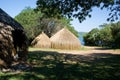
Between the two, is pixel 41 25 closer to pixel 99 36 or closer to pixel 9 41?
pixel 99 36

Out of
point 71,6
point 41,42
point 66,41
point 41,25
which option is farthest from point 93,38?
point 71,6

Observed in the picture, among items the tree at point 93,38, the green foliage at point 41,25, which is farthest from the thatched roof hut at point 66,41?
the tree at point 93,38

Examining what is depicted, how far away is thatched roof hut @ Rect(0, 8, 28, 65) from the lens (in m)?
16.6

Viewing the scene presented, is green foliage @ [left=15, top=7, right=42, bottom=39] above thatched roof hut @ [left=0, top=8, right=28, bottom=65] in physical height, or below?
above

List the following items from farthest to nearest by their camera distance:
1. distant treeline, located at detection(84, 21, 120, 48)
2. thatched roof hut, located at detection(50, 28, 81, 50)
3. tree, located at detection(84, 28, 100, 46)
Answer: tree, located at detection(84, 28, 100, 46)
distant treeline, located at detection(84, 21, 120, 48)
thatched roof hut, located at detection(50, 28, 81, 50)

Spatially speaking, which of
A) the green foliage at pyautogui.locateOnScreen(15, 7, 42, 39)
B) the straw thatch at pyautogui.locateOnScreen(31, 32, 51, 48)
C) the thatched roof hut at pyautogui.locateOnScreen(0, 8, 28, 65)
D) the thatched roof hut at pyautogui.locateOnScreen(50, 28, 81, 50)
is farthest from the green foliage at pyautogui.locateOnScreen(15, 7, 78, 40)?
the thatched roof hut at pyautogui.locateOnScreen(0, 8, 28, 65)

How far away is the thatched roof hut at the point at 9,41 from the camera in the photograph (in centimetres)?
1656

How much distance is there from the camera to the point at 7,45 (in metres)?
17.0

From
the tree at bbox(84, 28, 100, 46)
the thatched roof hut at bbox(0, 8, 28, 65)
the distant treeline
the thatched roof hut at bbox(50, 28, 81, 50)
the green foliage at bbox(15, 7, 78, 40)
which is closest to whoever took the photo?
the thatched roof hut at bbox(0, 8, 28, 65)

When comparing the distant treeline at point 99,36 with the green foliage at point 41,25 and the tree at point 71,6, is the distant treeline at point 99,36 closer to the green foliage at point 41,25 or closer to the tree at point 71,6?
the green foliage at point 41,25

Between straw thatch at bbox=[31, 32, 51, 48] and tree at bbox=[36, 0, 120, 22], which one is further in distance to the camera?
straw thatch at bbox=[31, 32, 51, 48]

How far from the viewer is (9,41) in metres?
17.3

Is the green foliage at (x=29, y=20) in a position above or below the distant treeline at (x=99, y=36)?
above

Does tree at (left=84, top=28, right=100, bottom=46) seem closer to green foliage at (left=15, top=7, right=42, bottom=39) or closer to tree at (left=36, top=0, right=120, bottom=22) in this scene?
green foliage at (left=15, top=7, right=42, bottom=39)
